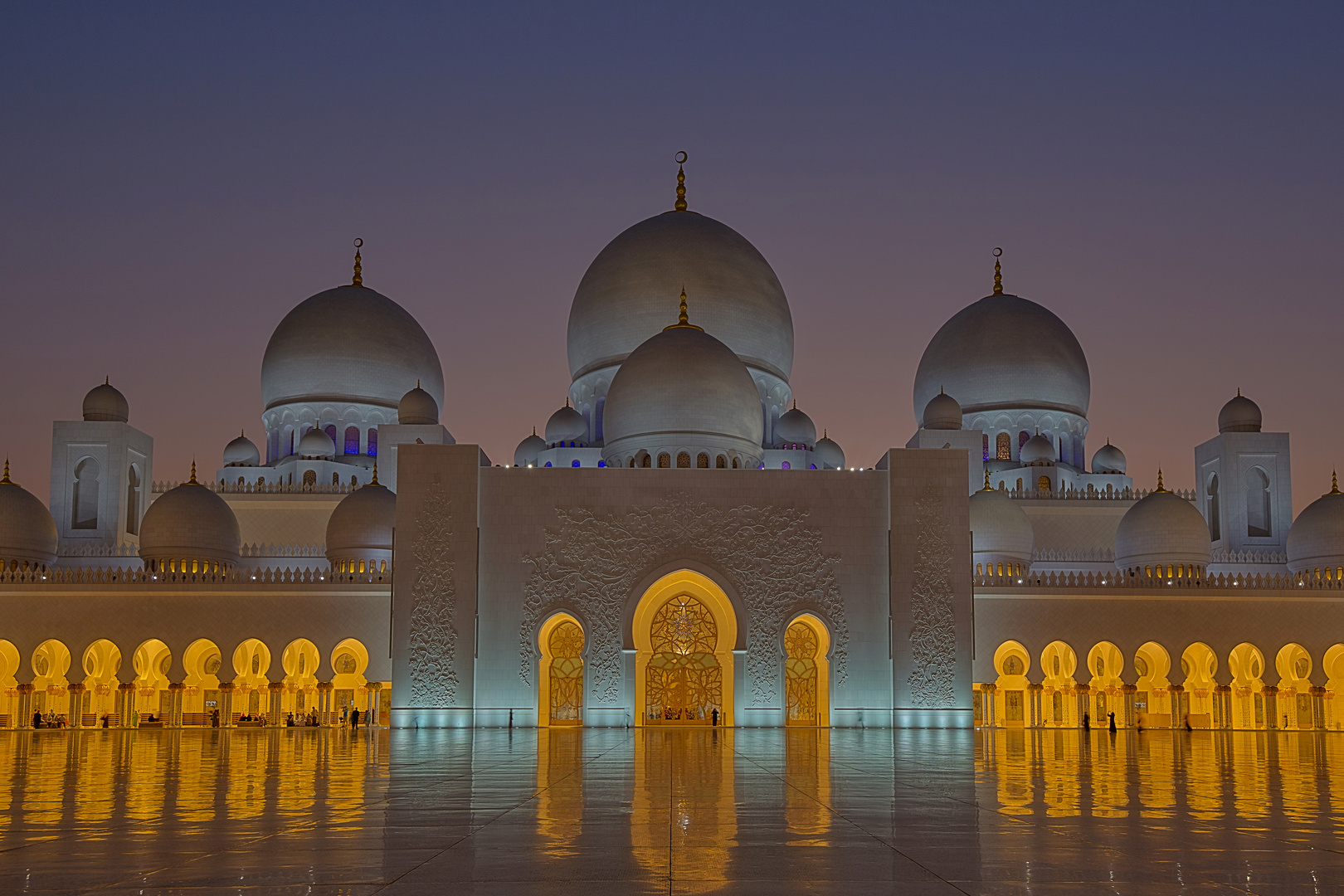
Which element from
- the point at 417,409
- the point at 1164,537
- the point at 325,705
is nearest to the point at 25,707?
the point at 325,705

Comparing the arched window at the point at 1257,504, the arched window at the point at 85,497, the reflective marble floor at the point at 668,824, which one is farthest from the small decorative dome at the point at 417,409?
the arched window at the point at 1257,504

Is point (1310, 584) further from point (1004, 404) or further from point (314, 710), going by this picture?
point (314, 710)

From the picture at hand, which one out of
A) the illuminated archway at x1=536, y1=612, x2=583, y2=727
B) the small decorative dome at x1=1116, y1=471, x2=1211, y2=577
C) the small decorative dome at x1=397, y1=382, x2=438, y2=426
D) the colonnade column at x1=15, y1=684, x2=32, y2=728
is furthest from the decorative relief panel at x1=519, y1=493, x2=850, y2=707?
the colonnade column at x1=15, y1=684, x2=32, y2=728

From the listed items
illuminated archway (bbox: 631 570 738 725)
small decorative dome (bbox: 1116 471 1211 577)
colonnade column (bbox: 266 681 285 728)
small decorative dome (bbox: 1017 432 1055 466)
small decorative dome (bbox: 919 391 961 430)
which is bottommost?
colonnade column (bbox: 266 681 285 728)

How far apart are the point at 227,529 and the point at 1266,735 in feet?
56.5

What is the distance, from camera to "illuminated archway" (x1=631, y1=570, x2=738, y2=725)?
1992 cm

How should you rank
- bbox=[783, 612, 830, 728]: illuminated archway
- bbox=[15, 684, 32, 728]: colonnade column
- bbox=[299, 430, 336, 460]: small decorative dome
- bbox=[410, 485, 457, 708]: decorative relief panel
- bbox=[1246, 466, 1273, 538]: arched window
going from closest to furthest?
bbox=[410, 485, 457, 708]: decorative relief panel, bbox=[783, 612, 830, 728]: illuminated archway, bbox=[15, 684, 32, 728]: colonnade column, bbox=[1246, 466, 1273, 538]: arched window, bbox=[299, 430, 336, 460]: small decorative dome

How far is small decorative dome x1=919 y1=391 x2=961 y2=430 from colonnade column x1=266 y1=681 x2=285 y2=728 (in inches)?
513

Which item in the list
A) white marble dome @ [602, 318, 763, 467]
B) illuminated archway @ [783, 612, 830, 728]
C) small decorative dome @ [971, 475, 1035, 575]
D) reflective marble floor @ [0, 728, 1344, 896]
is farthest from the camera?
small decorative dome @ [971, 475, 1035, 575]

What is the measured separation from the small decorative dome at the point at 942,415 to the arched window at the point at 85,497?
16.4m

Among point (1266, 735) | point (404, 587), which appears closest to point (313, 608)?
point (404, 587)

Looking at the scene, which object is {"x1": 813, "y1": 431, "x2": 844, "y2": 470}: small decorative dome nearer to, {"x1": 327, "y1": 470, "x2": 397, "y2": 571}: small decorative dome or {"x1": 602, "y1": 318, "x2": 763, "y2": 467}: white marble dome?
{"x1": 602, "y1": 318, "x2": 763, "y2": 467}: white marble dome

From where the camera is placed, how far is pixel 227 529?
23.3 metres

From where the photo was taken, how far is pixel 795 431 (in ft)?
84.4
